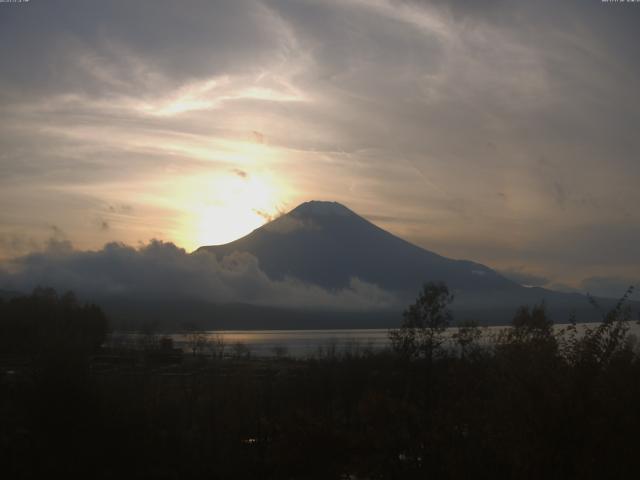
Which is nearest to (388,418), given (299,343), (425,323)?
(425,323)

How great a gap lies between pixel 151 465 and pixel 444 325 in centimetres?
1421

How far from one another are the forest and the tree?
80mm

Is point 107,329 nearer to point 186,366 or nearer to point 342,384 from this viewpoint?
point 186,366

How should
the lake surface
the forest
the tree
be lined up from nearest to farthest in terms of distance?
1. the forest
2. the tree
3. the lake surface

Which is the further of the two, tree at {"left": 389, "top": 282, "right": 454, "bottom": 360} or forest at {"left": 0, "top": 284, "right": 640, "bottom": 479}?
tree at {"left": 389, "top": 282, "right": 454, "bottom": 360}

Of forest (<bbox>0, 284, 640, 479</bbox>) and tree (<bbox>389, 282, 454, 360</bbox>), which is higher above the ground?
tree (<bbox>389, 282, 454, 360</bbox>)

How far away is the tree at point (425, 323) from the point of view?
25.6 meters

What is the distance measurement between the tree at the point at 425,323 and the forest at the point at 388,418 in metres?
0.08

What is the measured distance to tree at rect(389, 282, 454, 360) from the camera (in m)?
25.6

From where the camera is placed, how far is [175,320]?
14438 centimetres

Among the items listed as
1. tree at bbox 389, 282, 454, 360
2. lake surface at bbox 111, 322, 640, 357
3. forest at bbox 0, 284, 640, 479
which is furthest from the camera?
lake surface at bbox 111, 322, 640, 357

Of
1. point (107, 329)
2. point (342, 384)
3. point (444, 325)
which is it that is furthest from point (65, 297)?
point (444, 325)

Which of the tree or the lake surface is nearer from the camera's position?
the tree

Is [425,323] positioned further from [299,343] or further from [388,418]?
[299,343]
